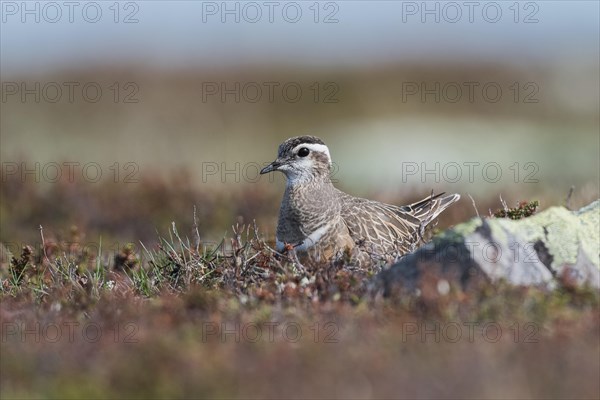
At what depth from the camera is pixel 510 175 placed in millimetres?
23422

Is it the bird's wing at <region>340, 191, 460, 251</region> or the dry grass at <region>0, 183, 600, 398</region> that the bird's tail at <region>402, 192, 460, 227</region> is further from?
the dry grass at <region>0, 183, 600, 398</region>

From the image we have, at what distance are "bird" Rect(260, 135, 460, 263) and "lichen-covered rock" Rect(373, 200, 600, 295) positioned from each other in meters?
1.34

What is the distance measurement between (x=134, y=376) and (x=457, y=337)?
197 cm

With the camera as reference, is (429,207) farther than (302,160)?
Yes

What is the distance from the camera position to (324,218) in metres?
8.94

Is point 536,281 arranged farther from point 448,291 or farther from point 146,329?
point 146,329

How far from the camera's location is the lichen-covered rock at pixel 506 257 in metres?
6.60

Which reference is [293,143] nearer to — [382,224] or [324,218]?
[324,218]

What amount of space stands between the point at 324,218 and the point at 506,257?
2550 millimetres

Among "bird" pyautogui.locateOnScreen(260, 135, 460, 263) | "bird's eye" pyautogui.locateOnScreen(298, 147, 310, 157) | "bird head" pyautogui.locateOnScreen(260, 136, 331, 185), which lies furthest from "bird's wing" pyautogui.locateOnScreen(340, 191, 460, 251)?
"bird's eye" pyautogui.locateOnScreen(298, 147, 310, 157)

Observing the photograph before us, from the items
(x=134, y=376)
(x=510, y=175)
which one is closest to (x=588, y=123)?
(x=510, y=175)

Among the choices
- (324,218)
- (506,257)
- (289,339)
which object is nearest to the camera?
(289,339)

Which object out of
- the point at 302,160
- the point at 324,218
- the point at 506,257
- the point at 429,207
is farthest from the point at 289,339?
the point at 429,207

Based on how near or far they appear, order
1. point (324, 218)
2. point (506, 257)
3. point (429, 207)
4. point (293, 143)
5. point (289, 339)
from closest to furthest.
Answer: point (289, 339) < point (506, 257) < point (324, 218) < point (293, 143) < point (429, 207)
